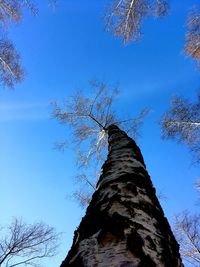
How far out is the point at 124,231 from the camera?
139cm

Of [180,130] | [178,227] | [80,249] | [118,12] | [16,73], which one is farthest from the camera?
[178,227]

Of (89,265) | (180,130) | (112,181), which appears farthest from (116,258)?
(180,130)

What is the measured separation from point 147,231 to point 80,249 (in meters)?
0.35

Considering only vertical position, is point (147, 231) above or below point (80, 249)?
above

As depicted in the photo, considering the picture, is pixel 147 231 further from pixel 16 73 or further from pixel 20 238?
pixel 20 238

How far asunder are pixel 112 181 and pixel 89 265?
99 centimetres

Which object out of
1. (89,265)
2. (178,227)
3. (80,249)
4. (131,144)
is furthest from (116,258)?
(178,227)

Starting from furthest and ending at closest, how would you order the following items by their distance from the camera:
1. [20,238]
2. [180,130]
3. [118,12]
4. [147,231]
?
[20,238]
[180,130]
[118,12]
[147,231]

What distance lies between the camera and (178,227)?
46.0 feet

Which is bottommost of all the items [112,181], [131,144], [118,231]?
[118,231]

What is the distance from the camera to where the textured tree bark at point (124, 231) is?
121 cm

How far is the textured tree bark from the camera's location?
3.96 ft

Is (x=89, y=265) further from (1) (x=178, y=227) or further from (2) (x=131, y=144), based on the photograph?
(1) (x=178, y=227)

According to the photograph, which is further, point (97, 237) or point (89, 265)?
point (97, 237)
